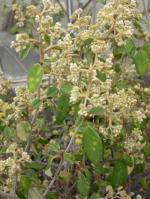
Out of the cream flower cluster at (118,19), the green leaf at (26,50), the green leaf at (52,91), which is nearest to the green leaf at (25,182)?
the green leaf at (52,91)

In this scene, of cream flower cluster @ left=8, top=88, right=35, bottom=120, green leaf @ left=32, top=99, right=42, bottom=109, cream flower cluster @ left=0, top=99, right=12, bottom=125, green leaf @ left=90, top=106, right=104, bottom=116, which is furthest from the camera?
cream flower cluster @ left=0, top=99, right=12, bottom=125

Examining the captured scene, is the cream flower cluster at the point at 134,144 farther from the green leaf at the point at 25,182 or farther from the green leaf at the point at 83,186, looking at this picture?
the green leaf at the point at 25,182

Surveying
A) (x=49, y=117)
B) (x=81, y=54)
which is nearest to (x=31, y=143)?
(x=81, y=54)

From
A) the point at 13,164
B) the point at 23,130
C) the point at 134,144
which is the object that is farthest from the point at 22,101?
the point at 134,144

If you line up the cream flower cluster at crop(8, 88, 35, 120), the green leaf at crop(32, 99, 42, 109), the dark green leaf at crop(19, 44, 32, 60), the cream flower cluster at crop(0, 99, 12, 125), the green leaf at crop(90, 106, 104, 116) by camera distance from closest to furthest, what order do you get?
1. the green leaf at crop(90, 106, 104, 116)
2. the dark green leaf at crop(19, 44, 32, 60)
3. the green leaf at crop(32, 99, 42, 109)
4. the cream flower cluster at crop(8, 88, 35, 120)
5. the cream flower cluster at crop(0, 99, 12, 125)

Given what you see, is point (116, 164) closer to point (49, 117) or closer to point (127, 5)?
point (127, 5)

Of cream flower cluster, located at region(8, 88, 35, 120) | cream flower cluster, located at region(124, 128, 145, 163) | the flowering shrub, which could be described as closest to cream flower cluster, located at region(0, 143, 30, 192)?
the flowering shrub

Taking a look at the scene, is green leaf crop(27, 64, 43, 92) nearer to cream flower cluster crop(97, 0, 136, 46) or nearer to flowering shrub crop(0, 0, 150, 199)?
flowering shrub crop(0, 0, 150, 199)
